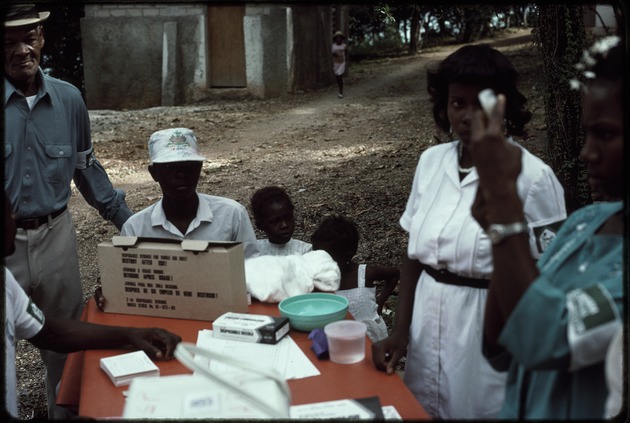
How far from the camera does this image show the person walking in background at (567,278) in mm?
1336

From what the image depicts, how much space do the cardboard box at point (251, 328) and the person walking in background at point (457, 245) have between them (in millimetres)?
A: 365

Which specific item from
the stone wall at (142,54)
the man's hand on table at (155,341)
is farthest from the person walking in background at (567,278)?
the stone wall at (142,54)

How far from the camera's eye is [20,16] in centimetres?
335

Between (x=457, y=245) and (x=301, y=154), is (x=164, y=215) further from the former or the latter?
(x=301, y=154)

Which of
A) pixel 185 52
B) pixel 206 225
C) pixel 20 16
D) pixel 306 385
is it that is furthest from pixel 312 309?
pixel 185 52

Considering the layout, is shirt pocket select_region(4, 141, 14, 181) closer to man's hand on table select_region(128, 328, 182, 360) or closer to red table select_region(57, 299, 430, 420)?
red table select_region(57, 299, 430, 420)

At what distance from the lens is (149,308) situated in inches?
111

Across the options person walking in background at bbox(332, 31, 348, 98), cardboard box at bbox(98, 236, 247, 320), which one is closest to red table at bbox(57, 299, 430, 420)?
cardboard box at bbox(98, 236, 247, 320)

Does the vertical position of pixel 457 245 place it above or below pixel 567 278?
below

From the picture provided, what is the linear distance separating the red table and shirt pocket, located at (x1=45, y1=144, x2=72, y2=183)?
1172 millimetres

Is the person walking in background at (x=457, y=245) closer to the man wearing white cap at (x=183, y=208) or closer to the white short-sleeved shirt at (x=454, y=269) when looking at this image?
the white short-sleeved shirt at (x=454, y=269)

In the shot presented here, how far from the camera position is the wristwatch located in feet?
4.55

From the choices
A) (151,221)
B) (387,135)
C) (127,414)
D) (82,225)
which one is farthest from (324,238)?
(387,135)

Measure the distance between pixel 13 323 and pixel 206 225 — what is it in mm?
1118
